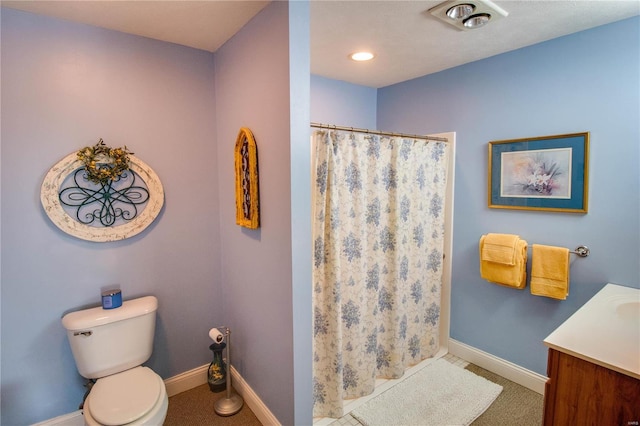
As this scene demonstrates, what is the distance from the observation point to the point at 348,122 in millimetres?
2965

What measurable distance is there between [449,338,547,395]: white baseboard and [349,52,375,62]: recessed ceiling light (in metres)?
2.35

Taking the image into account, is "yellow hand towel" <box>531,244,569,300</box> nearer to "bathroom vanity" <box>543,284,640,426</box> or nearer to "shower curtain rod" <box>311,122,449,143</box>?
"bathroom vanity" <box>543,284,640,426</box>

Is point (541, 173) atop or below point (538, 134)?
below

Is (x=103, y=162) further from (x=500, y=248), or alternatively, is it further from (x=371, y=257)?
(x=500, y=248)

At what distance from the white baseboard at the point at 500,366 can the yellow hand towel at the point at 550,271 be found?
22.4 inches

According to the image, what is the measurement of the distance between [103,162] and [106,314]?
2.82ft

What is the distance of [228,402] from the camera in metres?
2.09

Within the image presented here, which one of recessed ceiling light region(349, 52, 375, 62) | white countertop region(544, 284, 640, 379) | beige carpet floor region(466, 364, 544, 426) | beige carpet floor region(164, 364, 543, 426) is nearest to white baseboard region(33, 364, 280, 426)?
beige carpet floor region(164, 364, 543, 426)

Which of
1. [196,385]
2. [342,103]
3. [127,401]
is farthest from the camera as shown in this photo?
[342,103]

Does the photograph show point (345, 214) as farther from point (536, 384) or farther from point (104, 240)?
point (536, 384)

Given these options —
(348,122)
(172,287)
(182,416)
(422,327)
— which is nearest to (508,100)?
(348,122)

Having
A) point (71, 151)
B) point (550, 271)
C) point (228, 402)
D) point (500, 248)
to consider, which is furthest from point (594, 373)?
point (71, 151)

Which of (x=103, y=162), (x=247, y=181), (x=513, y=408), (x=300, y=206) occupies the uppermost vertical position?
(x=103, y=162)

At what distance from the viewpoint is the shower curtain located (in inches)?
75.7
